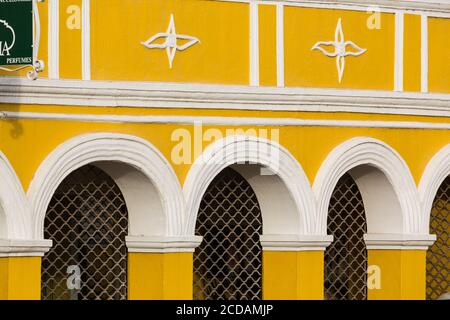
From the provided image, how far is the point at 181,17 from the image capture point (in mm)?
18719

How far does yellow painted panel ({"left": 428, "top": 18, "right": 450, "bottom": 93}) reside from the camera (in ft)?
67.7

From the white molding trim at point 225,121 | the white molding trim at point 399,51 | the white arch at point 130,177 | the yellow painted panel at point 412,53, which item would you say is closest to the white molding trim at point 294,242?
the white molding trim at point 225,121

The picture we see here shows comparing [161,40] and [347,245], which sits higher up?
[161,40]

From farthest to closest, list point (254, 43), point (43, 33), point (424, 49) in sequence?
point (424, 49), point (254, 43), point (43, 33)

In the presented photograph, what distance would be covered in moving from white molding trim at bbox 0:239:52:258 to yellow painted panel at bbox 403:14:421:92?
4.83 metres

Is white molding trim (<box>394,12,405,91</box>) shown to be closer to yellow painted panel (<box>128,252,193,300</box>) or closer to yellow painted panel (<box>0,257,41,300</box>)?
yellow painted panel (<box>128,252,193,300</box>)

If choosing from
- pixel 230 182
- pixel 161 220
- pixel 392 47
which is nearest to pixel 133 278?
pixel 161 220

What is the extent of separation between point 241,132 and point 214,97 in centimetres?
51

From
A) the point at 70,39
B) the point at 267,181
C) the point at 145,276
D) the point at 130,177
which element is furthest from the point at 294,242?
the point at 70,39

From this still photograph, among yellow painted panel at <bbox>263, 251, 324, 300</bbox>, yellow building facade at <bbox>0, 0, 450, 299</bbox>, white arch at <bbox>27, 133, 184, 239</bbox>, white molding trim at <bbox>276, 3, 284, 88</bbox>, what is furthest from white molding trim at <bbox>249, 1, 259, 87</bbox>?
yellow painted panel at <bbox>263, 251, 324, 300</bbox>

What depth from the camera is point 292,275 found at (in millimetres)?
19516

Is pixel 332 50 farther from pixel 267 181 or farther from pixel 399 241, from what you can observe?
pixel 399 241

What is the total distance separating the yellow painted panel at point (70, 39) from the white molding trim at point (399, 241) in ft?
14.0

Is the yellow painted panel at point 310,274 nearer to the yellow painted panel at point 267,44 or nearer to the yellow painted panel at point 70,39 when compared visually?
the yellow painted panel at point 267,44
